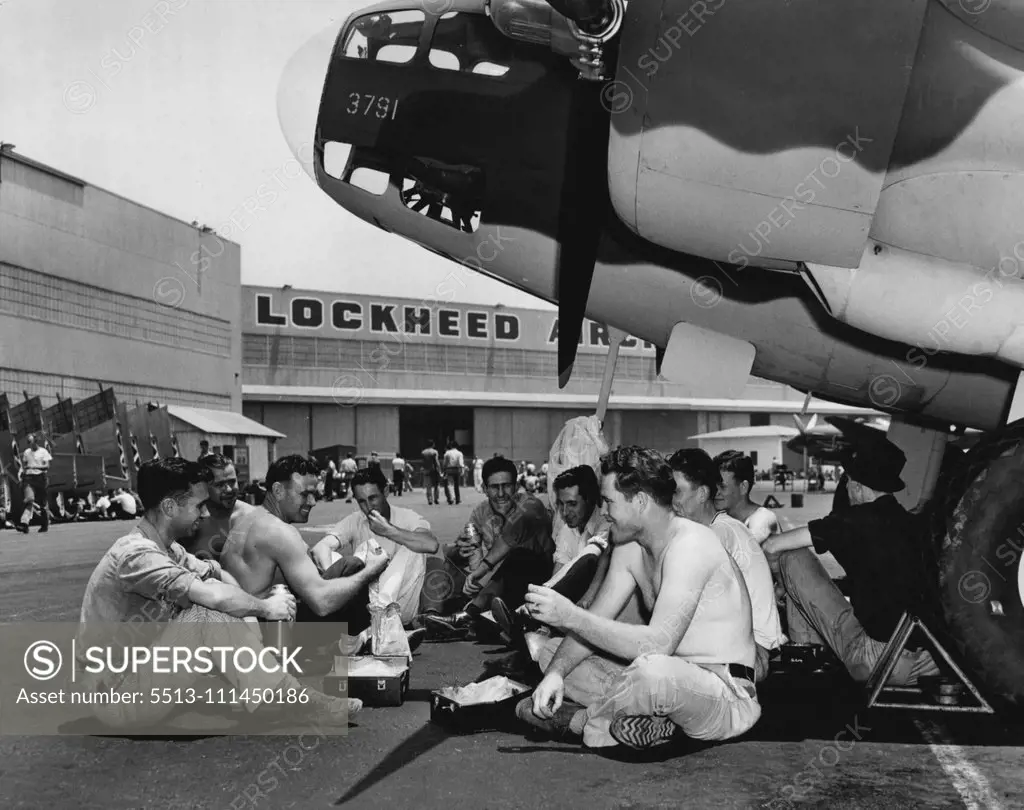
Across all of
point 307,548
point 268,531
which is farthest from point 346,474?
point 268,531

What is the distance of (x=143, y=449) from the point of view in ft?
88.4

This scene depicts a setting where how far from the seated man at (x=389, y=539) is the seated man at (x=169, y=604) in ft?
7.06

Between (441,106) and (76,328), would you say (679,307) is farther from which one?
(76,328)

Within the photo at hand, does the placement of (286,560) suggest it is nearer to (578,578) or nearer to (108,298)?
(578,578)

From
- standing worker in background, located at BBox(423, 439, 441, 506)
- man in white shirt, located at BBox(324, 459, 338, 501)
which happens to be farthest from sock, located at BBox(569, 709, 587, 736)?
man in white shirt, located at BBox(324, 459, 338, 501)

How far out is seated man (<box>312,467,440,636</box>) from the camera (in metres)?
7.20

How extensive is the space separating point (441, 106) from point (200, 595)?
9.94 ft

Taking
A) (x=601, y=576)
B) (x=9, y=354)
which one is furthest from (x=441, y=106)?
(x=9, y=354)

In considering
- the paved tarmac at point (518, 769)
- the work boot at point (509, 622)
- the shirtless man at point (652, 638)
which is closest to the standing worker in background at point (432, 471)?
the work boot at point (509, 622)

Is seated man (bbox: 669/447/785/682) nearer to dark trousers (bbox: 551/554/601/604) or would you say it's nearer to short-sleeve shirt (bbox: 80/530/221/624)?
dark trousers (bbox: 551/554/601/604)

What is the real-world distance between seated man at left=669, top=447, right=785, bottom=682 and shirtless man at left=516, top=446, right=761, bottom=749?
0.83 m

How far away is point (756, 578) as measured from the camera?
5816 millimetres

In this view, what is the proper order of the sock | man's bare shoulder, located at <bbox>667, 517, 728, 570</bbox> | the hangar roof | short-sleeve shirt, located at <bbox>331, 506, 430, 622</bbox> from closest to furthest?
man's bare shoulder, located at <bbox>667, 517, 728, 570</bbox> < the sock < short-sleeve shirt, located at <bbox>331, 506, 430, 622</bbox> < the hangar roof

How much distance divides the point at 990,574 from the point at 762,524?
103 inches
